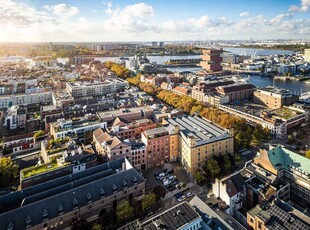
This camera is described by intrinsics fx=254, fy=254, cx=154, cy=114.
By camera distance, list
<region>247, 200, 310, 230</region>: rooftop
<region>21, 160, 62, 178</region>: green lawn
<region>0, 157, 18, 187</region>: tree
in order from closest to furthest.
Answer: <region>247, 200, 310, 230</region>: rooftop < <region>21, 160, 62, 178</region>: green lawn < <region>0, 157, 18, 187</region>: tree

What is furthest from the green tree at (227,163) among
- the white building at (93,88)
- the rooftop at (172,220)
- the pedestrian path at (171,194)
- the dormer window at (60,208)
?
the white building at (93,88)

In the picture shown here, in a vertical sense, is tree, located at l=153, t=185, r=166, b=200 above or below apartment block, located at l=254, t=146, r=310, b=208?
below

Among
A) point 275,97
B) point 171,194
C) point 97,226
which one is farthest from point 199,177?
point 275,97

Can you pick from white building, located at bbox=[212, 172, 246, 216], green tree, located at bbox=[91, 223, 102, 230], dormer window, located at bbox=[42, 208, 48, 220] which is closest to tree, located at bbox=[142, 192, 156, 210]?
green tree, located at bbox=[91, 223, 102, 230]

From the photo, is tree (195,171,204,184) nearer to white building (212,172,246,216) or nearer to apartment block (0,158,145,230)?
white building (212,172,246,216)

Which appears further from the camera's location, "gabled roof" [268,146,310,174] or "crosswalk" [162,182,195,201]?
"crosswalk" [162,182,195,201]

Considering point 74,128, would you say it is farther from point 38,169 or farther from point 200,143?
point 200,143

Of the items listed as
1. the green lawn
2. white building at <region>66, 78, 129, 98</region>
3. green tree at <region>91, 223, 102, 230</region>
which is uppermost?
white building at <region>66, 78, 129, 98</region>

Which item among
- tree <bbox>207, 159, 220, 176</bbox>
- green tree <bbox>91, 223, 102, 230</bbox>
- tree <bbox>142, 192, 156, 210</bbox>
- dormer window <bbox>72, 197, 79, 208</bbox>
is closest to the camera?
green tree <bbox>91, 223, 102, 230</bbox>
